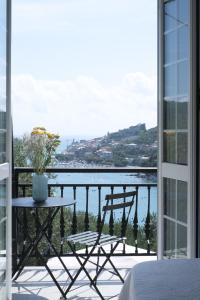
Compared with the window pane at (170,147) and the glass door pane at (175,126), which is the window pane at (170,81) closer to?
the glass door pane at (175,126)

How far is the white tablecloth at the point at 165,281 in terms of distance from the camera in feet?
5.64

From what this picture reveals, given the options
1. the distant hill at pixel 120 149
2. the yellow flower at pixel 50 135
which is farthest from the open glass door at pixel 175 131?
the distant hill at pixel 120 149

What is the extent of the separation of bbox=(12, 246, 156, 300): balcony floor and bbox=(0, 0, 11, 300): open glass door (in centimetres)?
52

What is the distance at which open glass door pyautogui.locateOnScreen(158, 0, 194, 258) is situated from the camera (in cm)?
327

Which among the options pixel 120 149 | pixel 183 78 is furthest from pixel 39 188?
pixel 120 149

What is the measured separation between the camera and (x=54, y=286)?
416cm

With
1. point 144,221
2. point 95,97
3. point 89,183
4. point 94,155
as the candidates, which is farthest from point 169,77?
point 95,97

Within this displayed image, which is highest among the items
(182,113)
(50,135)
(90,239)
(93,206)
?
(182,113)

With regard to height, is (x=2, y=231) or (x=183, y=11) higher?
(x=183, y=11)

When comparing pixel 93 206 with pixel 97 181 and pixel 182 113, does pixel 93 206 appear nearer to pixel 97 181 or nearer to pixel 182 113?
pixel 97 181

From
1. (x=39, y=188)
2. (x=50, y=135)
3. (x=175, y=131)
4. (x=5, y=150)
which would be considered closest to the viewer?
(x=5, y=150)

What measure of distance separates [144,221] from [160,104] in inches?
75.6

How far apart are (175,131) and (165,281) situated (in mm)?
1831

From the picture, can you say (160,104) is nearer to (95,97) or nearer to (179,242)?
(179,242)
